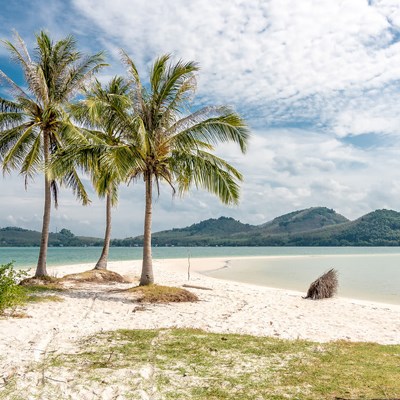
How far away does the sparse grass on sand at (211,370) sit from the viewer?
15.1ft

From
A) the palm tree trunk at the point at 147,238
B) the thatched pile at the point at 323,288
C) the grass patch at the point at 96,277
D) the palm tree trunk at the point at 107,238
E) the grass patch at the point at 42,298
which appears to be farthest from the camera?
the palm tree trunk at the point at 107,238

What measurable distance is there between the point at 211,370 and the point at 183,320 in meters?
4.42

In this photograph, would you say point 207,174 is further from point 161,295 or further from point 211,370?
point 211,370

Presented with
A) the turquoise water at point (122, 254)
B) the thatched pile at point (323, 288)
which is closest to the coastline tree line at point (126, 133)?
the thatched pile at point (323, 288)

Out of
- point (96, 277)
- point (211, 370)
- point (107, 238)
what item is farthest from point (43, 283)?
point (211, 370)

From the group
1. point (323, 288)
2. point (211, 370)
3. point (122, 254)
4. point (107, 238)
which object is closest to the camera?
point (211, 370)

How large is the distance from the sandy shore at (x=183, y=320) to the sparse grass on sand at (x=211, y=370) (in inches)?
26.0

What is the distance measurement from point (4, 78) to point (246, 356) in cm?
1407

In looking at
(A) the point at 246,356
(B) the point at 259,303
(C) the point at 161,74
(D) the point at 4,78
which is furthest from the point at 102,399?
(D) the point at 4,78

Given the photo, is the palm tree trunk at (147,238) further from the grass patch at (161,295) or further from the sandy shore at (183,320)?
the sandy shore at (183,320)

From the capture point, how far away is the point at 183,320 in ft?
32.3

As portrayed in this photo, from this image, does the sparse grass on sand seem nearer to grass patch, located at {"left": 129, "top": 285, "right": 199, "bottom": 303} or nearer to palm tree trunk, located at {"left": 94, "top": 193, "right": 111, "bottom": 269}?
grass patch, located at {"left": 129, "top": 285, "right": 199, "bottom": 303}

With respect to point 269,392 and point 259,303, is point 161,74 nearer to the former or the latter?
point 259,303

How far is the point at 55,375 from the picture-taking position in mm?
5086
